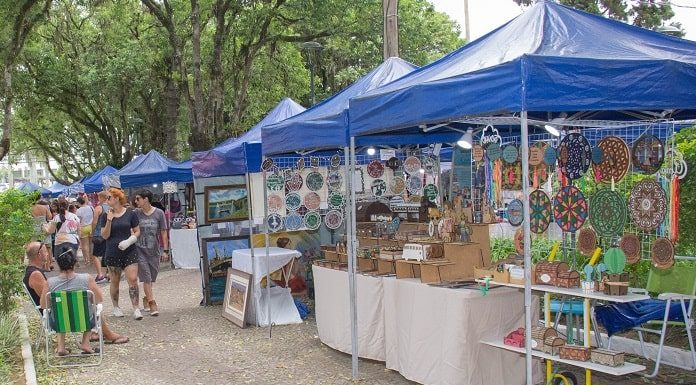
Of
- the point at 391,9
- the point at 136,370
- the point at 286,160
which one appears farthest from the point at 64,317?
the point at 391,9

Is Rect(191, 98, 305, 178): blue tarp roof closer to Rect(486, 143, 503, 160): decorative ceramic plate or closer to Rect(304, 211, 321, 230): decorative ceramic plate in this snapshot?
Rect(304, 211, 321, 230): decorative ceramic plate

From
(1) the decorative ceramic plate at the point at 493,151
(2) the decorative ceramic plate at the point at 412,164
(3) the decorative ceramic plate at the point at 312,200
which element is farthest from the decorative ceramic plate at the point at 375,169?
(1) the decorative ceramic plate at the point at 493,151

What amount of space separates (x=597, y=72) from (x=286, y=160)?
5.42m

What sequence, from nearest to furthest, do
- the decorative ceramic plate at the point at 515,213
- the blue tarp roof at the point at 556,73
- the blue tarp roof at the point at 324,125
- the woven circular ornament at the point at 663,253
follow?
the blue tarp roof at the point at 556,73, the woven circular ornament at the point at 663,253, the decorative ceramic plate at the point at 515,213, the blue tarp roof at the point at 324,125

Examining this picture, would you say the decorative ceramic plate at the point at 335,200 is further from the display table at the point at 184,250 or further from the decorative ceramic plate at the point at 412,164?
the display table at the point at 184,250

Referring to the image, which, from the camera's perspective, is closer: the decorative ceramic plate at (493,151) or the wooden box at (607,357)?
the wooden box at (607,357)

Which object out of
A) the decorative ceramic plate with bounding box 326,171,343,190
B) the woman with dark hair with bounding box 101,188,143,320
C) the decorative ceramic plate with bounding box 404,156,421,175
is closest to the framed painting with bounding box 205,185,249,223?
the woman with dark hair with bounding box 101,188,143,320

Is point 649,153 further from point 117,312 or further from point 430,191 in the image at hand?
point 117,312

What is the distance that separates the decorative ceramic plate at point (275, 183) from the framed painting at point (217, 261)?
264 cm

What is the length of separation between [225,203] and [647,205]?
6.97 metres

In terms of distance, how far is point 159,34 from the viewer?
2203 cm

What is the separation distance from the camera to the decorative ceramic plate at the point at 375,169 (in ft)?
26.9

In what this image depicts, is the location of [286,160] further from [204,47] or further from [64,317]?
[204,47]

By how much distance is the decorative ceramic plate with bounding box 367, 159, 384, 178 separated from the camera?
8211 mm
